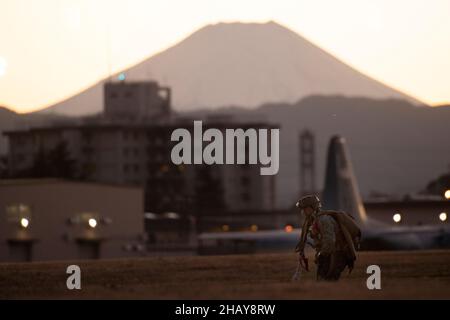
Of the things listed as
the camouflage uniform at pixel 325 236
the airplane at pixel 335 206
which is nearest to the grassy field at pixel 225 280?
the camouflage uniform at pixel 325 236

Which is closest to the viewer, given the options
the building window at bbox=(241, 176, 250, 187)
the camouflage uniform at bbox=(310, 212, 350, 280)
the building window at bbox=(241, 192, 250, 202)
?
the camouflage uniform at bbox=(310, 212, 350, 280)

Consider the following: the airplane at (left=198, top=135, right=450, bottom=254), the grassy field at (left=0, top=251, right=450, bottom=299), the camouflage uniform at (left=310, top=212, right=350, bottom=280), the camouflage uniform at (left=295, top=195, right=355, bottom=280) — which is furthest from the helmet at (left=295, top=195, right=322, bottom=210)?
the airplane at (left=198, top=135, right=450, bottom=254)

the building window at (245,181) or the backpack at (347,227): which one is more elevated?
the building window at (245,181)

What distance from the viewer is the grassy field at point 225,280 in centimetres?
2502

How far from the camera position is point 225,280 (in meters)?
30.6

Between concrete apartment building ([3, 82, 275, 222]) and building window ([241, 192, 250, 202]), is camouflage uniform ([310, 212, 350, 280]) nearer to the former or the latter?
concrete apartment building ([3, 82, 275, 222])

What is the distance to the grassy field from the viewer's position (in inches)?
985

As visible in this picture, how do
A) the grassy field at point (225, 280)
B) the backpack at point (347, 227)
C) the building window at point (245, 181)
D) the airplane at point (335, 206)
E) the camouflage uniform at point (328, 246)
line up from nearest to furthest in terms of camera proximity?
the grassy field at point (225, 280)
the camouflage uniform at point (328, 246)
the backpack at point (347, 227)
the airplane at point (335, 206)
the building window at point (245, 181)

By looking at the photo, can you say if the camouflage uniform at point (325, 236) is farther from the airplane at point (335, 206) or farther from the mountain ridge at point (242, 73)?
the airplane at point (335, 206)

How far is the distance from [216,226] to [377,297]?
88408mm

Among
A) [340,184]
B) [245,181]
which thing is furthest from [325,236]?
[245,181]

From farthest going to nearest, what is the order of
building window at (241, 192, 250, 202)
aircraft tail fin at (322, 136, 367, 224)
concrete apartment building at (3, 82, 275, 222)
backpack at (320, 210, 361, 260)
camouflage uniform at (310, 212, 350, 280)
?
building window at (241, 192, 250, 202) → concrete apartment building at (3, 82, 275, 222) → aircraft tail fin at (322, 136, 367, 224) → backpack at (320, 210, 361, 260) → camouflage uniform at (310, 212, 350, 280)

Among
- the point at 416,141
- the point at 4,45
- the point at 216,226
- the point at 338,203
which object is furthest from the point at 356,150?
the point at 4,45
